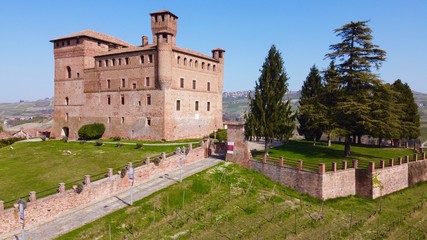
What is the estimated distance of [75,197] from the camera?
67.4 feet

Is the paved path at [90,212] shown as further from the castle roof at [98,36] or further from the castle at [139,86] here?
the castle roof at [98,36]

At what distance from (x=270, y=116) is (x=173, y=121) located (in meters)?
16.0

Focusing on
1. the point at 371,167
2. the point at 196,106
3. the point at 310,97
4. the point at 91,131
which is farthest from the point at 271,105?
the point at 91,131

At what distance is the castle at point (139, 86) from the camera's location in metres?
41.1

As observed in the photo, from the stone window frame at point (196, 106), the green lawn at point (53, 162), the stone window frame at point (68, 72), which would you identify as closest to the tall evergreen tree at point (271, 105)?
the green lawn at point (53, 162)

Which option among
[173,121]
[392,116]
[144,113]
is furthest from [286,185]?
[144,113]

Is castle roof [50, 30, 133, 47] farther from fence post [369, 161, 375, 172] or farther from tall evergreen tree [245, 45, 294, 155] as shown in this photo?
fence post [369, 161, 375, 172]

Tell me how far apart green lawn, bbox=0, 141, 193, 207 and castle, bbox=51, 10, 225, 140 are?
5.75 meters

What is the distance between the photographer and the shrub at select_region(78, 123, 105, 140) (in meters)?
44.0

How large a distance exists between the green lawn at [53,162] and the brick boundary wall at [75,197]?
1.30m

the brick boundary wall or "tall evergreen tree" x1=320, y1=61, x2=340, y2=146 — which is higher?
"tall evergreen tree" x1=320, y1=61, x2=340, y2=146

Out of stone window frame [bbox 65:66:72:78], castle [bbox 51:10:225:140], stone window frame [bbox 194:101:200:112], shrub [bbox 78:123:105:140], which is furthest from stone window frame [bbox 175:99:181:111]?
stone window frame [bbox 65:66:72:78]

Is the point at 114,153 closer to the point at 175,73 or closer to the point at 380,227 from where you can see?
the point at 175,73

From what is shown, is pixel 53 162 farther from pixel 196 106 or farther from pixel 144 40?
pixel 144 40
